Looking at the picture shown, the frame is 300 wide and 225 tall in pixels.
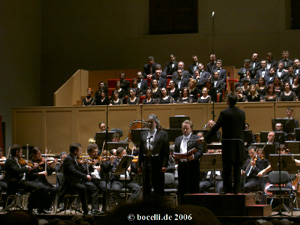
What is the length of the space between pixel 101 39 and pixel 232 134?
12.8m

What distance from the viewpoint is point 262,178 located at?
9477 mm

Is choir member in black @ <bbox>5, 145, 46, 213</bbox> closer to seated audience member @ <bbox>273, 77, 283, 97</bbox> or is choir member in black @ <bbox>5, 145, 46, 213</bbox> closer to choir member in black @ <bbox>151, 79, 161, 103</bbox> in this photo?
choir member in black @ <bbox>151, 79, 161, 103</bbox>

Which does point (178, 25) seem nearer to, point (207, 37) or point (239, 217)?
point (207, 37)

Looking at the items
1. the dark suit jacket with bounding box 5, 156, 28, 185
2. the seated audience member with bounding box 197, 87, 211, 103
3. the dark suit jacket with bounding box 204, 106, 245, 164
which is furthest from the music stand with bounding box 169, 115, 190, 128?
the dark suit jacket with bounding box 204, 106, 245, 164

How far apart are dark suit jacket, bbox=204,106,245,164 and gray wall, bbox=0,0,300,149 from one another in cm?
1100

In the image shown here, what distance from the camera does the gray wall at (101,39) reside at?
17.5 meters

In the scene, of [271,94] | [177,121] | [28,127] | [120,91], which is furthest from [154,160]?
[28,127]

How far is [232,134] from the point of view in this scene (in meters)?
6.98

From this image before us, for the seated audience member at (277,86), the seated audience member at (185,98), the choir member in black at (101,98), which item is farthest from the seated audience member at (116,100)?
the seated audience member at (277,86)

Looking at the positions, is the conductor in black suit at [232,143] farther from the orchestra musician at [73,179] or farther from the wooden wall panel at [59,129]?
the wooden wall panel at [59,129]

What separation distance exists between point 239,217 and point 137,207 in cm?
560

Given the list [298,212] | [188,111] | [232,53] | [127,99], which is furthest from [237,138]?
[232,53]

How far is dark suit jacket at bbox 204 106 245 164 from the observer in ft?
22.8

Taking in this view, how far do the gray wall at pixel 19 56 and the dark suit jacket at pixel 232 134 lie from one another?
11002 millimetres
